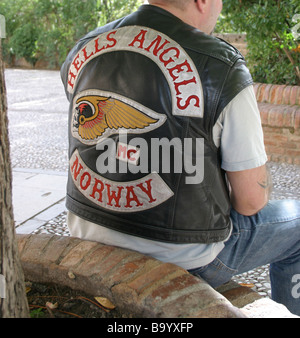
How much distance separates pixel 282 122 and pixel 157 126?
3.72 m

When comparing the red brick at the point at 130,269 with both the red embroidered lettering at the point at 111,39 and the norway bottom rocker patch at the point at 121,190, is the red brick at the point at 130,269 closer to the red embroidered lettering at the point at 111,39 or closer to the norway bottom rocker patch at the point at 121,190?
the norway bottom rocker patch at the point at 121,190

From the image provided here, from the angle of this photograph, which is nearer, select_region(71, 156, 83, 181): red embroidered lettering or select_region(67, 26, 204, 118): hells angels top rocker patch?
select_region(67, 26, 204, 118): hells angels top rocker patch

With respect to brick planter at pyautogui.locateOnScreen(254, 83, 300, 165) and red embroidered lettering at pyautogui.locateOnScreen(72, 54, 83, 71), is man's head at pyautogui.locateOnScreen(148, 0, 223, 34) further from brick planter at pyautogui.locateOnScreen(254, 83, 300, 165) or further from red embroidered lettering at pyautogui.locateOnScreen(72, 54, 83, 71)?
brick planter at pyautogui.locateOnScreen(254, 83, 300, 165)

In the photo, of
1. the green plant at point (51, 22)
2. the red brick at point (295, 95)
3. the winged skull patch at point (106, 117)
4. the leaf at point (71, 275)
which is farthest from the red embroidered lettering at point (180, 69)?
the green plant at point (51, 22)

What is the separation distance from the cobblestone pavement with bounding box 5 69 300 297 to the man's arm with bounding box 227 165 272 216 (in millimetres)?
1101

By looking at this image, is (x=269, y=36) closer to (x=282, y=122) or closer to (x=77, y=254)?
(x=282, y=122)

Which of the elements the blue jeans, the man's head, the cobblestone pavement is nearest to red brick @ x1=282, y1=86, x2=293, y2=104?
the cobblestone pavement

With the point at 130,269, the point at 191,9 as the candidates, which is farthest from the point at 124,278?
the point at 191,9

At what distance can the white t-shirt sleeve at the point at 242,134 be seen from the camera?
4.33 ft

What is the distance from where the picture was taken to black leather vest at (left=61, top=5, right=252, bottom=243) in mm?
1341

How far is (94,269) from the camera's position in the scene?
1401 mm

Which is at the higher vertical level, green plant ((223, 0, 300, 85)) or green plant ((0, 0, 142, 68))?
green plant ((223, 0, 300, 85))

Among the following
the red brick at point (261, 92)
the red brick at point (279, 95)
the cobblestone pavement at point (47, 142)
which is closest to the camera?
the cobblestone pavement at point (47, 142)

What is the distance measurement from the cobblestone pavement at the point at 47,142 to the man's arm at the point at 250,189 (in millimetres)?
1101
